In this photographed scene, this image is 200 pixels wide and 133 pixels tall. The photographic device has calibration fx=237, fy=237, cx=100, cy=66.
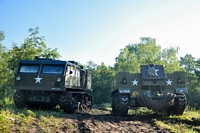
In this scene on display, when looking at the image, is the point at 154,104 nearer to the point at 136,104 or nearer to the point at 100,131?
the point at 136,104

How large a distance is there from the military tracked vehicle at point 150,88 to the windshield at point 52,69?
3086 millimetres

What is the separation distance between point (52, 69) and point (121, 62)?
25.3 metres

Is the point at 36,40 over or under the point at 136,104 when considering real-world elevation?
over

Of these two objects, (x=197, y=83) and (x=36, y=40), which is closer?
(x=36, y=40)

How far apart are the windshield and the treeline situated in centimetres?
917

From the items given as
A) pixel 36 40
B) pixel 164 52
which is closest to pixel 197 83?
pixel 164 52

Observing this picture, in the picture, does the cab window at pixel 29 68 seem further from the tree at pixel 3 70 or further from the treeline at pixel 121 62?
the tree at pixel 3 70

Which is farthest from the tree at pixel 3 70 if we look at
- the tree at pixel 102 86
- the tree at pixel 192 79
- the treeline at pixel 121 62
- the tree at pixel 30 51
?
the tree at pixel 192 79

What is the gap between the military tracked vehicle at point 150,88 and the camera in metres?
11.6

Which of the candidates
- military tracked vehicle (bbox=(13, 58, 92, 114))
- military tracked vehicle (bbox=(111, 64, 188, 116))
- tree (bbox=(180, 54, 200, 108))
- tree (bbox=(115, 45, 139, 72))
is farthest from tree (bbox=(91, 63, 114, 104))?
military tracked vehicle (bbox=(13, 58, 92, 114))

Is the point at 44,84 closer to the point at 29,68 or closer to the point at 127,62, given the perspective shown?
the point at 29,68

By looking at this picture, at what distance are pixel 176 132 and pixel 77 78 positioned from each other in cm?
829

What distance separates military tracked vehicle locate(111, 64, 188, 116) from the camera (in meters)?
11.6

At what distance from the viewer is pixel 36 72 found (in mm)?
12391
